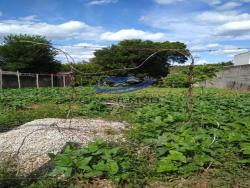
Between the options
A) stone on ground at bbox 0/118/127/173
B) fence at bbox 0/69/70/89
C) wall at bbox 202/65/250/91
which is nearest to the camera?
stone on ground at bbox 0/118/127/173

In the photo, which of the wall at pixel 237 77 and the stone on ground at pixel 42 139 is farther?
the wall at pixel 237 77

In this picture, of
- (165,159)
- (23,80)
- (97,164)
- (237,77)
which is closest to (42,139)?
(97,164)

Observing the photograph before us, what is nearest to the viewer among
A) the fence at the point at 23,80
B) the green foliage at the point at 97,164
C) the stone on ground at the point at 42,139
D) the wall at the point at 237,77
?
the green foliage at the point at 97,164

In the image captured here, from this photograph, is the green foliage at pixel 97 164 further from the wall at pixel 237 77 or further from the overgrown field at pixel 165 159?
the wall at pixel 237 77

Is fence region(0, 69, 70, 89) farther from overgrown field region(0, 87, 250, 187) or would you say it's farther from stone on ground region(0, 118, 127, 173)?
overgrown field region(0, 87, 250, 187)

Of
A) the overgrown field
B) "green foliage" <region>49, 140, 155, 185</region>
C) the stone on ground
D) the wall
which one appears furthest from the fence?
"green foliage" <region>49, 140, 155, 185</region>

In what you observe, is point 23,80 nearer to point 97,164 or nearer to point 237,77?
point 237,77

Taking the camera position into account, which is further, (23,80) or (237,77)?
(237,77)

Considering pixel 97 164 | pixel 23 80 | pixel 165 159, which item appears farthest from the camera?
pixel 23 80

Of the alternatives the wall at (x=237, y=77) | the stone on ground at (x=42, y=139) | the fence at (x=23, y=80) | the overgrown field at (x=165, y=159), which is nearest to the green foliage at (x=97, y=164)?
the overgrown field at (x=165, y=159)

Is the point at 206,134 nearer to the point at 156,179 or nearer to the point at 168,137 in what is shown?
the point at 168,137

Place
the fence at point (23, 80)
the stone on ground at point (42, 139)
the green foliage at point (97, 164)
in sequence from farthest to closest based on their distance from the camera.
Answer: the fence at point (23, 80), the stone on ground at point (42, 139), the green foliage at point (97, 164)

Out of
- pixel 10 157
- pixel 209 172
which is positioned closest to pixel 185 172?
pixel 209 172

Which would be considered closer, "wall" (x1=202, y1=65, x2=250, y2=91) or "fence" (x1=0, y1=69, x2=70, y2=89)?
"fence" (x1=0, y1=69, x2=70, y2=89)
